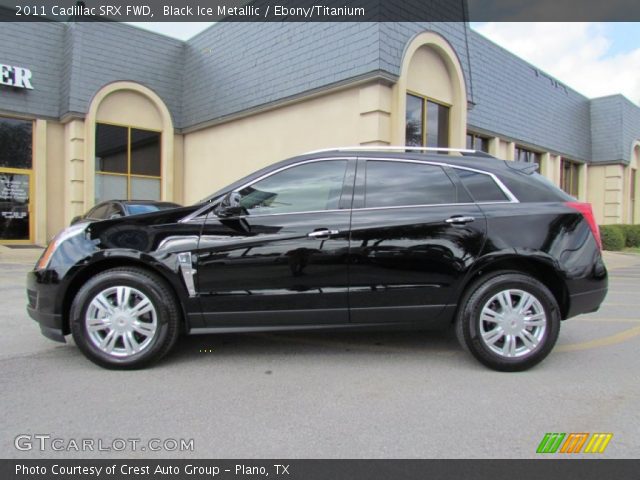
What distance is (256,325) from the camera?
3885 millimetres

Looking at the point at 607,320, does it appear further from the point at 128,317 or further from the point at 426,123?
the point at 426,123

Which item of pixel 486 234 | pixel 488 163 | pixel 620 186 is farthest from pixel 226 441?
pixel 620 186

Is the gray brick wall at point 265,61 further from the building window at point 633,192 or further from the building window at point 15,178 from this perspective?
the building window at point 633,192

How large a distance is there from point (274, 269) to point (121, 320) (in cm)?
128

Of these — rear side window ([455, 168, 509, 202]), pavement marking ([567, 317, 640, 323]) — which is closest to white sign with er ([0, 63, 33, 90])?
rear side window ([455, 168, 509, 202])

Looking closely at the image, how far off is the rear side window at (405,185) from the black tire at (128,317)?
1.84 meters

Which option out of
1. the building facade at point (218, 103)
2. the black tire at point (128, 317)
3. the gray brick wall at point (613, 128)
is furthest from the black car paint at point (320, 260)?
the gray brick wall at point (613, 128)

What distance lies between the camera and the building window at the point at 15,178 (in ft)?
44.8

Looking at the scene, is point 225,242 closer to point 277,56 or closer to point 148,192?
point 277,56

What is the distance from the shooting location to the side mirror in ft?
12.8

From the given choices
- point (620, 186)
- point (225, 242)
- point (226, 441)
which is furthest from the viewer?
point (620, 186)

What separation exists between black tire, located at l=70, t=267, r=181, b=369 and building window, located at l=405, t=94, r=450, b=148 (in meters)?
8.19

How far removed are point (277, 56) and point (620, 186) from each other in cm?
1716

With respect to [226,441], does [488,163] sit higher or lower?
higher
